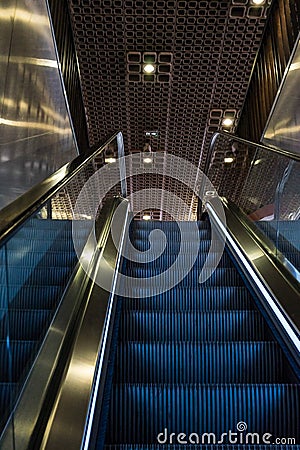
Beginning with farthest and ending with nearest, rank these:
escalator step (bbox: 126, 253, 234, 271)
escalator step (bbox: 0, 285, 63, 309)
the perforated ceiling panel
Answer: the perforated ceiling panel
escalator step (bbox: 126, 253, 234, 271)
escalator step (bbox: 0, 285, 63, 309)

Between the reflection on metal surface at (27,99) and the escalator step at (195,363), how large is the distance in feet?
7.17

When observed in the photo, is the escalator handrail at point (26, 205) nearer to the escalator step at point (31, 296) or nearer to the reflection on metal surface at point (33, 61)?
the escalator step at point (31, 296)

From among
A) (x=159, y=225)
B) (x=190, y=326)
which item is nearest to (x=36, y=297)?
(x=190, y=326)

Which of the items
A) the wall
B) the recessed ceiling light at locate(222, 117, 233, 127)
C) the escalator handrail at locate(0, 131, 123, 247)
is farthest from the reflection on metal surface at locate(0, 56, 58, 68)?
the recessed ceiling light at locate(222, 117, 233, 127)

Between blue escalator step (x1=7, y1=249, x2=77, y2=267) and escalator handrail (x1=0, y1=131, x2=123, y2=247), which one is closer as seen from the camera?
escalator handrail (x1=0, y1=131, x2=123, y2=247)

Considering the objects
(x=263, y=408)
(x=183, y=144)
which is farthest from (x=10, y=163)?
(x=183, y=144)

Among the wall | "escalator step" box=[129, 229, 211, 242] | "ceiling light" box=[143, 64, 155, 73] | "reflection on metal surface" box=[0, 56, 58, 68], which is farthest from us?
"ceiling light" box=[143, 64, 155, 73]

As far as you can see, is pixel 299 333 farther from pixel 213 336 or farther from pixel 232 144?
pixel 232 144

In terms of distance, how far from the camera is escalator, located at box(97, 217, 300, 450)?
8.71 feet

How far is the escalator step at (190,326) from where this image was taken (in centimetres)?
362

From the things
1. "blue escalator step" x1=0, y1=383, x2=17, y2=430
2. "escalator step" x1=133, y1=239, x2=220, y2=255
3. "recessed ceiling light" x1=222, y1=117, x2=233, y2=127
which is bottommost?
"blue escalator step" x1=0, y1=383, x2=17, y2=430

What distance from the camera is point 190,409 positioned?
269 centimetres

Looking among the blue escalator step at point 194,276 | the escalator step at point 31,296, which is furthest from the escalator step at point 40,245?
the blue escalator step at point 194,276

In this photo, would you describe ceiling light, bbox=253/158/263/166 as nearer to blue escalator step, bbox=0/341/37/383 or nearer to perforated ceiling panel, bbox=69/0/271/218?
perforated ceiling panel, bbox=69/0/271/218
